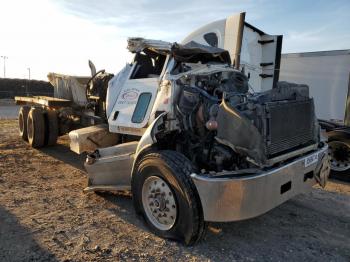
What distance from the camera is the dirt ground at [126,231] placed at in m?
4.00

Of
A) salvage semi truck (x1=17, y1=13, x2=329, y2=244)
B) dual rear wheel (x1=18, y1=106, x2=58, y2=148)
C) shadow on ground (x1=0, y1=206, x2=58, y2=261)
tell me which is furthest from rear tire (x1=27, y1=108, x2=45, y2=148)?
shadow on ground (x1=0, y1=206, x2=58, y2=261)

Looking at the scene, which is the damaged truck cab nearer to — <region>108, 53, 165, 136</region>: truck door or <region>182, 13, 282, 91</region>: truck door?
<region>108, 53, 165, 136</region>: truck door

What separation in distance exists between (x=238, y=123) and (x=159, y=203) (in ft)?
4.37

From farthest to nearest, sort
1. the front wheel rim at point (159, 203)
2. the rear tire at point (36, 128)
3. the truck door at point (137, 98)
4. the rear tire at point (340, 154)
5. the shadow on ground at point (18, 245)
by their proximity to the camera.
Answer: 1. the rear tire at point (36, 128)
2. the rear tire at point (340, 154)
3. the truck door at point (137, 98)
4. the front wheel rim at point (159, 203)
5. the shadow on ground at point (18, 245)

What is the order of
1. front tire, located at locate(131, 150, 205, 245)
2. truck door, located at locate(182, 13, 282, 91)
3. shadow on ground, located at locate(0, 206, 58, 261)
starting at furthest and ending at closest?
truck door, located at locate(182, 13, 282, 91) → front tire, located at locate(131, 150, 205, 245) → shadow on ground, located at locate(0, 206, 58, 261)

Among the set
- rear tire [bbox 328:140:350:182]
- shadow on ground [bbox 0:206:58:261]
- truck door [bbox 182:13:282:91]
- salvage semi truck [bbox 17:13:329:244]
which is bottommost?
shadow on ground [bbox 0:206:58:261]

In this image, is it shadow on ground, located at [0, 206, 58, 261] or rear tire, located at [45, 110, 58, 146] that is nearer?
shadow on ground, located at [0, 206, 58, 261]

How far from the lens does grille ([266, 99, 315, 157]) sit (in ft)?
13.2

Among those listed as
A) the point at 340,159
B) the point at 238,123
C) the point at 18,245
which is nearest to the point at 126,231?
the point at 18,245

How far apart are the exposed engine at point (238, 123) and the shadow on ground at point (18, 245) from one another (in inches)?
79.1

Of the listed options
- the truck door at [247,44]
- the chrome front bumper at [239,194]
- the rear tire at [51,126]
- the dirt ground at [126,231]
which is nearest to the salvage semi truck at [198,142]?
the chrome front bumper at [239,194]

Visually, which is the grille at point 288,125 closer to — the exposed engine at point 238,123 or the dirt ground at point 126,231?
the exposed engine at point 238,123

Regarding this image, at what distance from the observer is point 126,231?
4.56 metres

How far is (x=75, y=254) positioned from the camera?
12.9ft
